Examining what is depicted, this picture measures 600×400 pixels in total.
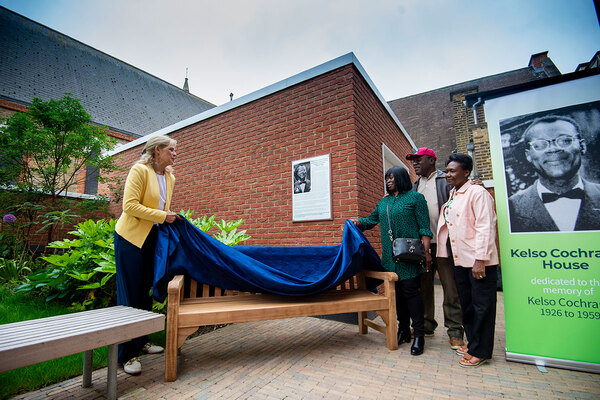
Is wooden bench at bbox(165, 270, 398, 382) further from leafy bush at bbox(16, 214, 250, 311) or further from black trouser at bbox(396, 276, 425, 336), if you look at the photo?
leafy bush at bbox(16, 214, 250, 311)

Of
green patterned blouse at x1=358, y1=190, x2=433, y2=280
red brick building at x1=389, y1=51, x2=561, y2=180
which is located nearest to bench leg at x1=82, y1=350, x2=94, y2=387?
green patterned blouse at x1=358, y1=190, x2=433, y2=280

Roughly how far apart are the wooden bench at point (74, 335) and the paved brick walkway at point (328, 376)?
34 cm

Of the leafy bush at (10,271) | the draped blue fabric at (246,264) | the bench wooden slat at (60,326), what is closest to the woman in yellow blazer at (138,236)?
the draped blue fabric at (246,264)

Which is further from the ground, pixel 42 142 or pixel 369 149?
pixel 42 142

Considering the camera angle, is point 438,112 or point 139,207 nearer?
point 139,207

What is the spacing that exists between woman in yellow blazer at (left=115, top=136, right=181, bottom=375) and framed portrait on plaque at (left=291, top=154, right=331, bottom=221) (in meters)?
2.11

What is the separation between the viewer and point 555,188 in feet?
7.50

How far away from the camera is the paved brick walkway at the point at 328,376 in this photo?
189cm

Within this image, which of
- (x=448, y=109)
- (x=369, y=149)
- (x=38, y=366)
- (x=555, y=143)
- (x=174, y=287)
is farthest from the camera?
(x=448, y=109)

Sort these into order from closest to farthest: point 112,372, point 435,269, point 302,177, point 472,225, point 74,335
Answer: point 74,335, point 112,372, point 472,225, point 435,269, point 302,177

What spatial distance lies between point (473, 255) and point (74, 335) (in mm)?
2844

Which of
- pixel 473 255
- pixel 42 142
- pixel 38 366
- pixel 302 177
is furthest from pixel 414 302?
pixel 42 142

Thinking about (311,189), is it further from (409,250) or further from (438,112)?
(438,112)

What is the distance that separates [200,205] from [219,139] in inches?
55.1
